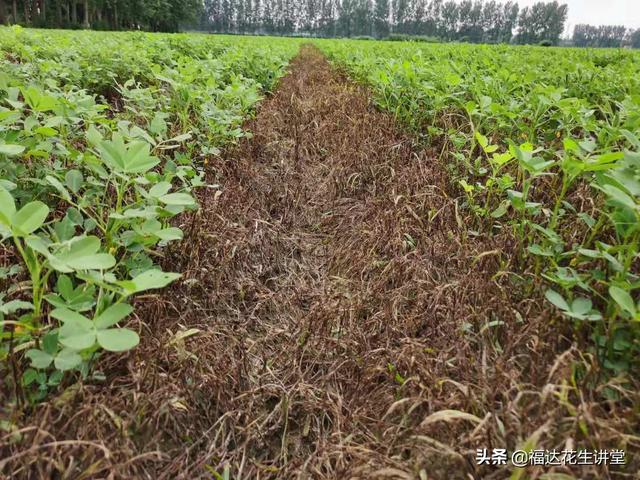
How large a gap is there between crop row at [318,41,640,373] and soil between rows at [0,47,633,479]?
14cm

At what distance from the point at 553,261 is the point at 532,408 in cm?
58

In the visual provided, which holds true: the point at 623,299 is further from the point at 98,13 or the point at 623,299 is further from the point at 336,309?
the point at 98,13

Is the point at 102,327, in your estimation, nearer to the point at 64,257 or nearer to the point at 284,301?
the point at 64,257

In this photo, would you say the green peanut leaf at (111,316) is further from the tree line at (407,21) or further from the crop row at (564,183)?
the tree line at (407,21)

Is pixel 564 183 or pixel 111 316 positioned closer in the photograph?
pixel 111 316

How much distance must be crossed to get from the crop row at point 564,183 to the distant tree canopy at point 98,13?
106ft

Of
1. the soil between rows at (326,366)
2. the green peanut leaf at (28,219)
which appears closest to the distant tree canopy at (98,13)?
the soil between rows at (326,366)

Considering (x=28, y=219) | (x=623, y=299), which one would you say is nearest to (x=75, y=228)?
(x=28, y=219)

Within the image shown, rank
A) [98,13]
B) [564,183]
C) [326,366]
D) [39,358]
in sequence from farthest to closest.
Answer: [98,13] < [564,183] < [326,366] < [39,358]

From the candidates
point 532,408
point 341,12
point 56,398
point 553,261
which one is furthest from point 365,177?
point 341,12

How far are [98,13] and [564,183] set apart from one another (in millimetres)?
47755

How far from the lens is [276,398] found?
143 cm

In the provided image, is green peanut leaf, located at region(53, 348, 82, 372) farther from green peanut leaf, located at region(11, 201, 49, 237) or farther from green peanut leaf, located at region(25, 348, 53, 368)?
green peanut leaf, located at region(11, 201, 49, 237)

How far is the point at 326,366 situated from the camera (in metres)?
1.52
